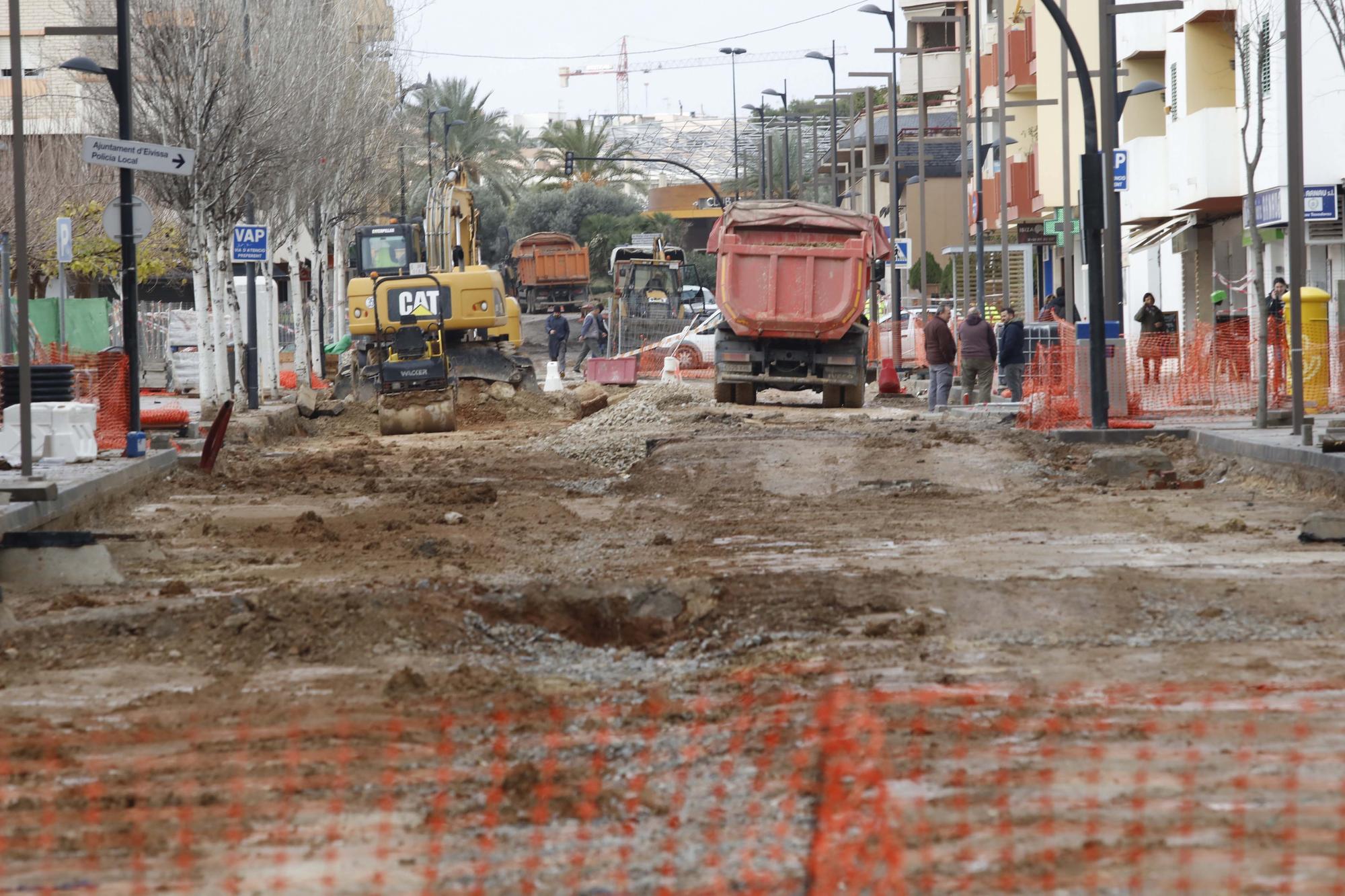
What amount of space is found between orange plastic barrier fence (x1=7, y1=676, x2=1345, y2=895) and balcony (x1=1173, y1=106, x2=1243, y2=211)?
92.1 ft

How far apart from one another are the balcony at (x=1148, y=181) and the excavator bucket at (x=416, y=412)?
16.6m

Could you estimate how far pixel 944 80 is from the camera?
64.6m

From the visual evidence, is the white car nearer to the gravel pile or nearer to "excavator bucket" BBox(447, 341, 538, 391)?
"excavator bucket" BBox(447, 341, 538, 391)

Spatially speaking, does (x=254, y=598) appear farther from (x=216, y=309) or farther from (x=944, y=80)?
(x=944, y=80)

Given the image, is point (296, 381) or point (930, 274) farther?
point (930, 274)

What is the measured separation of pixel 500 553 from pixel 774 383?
58.6ft

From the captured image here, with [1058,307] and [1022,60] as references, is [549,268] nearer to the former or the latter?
[1022,60]

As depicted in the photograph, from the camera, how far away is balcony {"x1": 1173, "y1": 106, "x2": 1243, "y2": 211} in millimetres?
33094

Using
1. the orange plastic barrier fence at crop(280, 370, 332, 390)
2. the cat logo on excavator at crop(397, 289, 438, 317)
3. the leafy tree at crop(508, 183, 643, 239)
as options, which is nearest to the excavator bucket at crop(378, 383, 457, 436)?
the cat logo on excavator at crop(397, 289, 438, 317)

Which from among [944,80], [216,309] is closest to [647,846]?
[216,309]

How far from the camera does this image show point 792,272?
28469 mm

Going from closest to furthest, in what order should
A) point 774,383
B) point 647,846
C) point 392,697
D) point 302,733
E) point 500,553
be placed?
1. point 647,846
2. point 302,733
3. point 392,697
4. point 500,553
5. point 774,383

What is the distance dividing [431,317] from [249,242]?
15.4 feet

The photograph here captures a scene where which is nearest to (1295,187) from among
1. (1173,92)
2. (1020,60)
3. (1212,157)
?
(1212,157)
